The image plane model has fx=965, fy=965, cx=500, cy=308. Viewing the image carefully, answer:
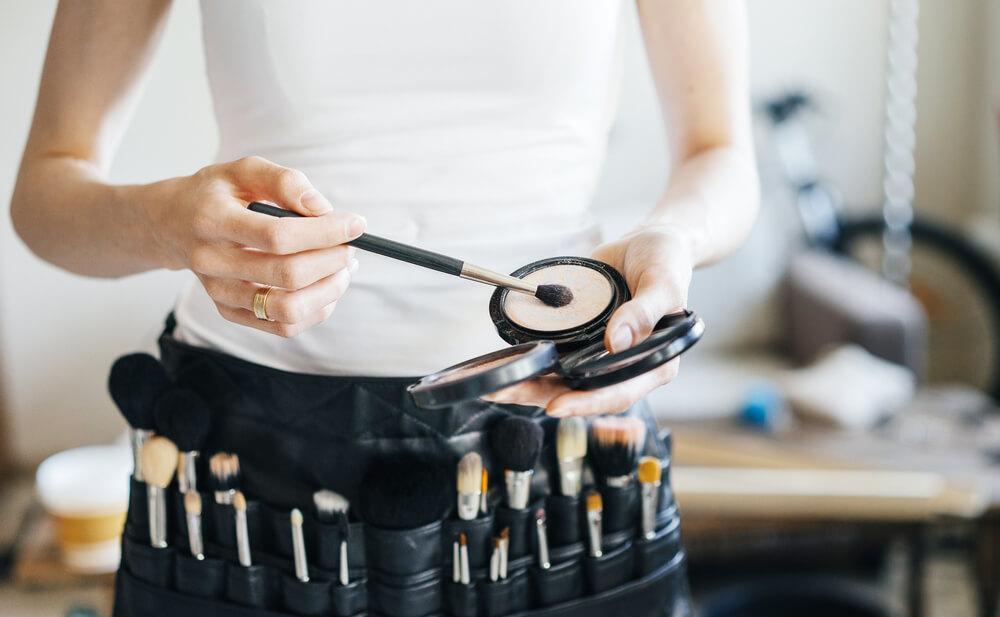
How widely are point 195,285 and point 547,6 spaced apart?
0.32 m

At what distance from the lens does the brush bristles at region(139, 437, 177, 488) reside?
0.64m

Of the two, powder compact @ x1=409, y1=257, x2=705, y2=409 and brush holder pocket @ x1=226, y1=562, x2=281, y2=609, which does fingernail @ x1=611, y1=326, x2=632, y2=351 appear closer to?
powder compact @ x1=409, y1=257, x2=705, y2=409

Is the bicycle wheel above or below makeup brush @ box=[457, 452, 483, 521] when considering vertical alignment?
below

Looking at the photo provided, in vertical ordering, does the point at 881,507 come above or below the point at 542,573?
below

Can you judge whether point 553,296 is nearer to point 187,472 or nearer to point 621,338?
point 621,338

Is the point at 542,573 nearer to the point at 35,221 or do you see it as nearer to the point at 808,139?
the point at 35,221

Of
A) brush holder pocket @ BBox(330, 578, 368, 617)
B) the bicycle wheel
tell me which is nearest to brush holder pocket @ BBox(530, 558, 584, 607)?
brush holder pocket @ BBox(330, 578, 368, 617)

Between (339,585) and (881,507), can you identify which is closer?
(339,585)

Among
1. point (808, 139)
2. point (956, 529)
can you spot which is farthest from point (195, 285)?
point (808, 139)

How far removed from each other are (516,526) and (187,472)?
8.8 inches

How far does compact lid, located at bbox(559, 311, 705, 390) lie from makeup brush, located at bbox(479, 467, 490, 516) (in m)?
0.11

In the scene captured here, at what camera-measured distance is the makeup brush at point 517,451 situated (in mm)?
611

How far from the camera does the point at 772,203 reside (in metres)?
2.84

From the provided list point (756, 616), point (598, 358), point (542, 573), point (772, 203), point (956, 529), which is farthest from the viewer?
point (772, 203)
